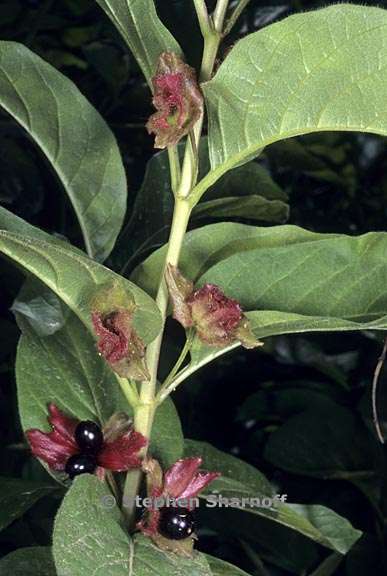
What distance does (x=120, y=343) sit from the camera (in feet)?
2.20

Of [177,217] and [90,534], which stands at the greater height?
[177,217]

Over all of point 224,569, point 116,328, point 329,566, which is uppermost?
point 116,328

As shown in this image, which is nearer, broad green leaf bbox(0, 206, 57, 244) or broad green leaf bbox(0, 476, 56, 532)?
broad green leaf bbox(0, 206, 57, 244)

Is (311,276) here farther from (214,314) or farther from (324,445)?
(324,445)

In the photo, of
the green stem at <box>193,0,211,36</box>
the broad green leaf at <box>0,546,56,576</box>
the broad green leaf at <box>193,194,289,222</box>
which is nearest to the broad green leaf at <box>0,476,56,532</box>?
the broad green leaf at <box>0,546,56,576</box>

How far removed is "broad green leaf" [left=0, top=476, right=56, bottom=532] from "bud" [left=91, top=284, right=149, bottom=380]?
22 cm

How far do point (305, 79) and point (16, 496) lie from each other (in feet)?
1.37

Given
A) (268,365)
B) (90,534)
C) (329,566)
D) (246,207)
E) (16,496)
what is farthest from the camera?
(268,365)

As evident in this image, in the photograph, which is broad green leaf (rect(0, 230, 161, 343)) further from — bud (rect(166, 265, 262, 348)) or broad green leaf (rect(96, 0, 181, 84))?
broad green leaf (rect(96, 0, 181, 84))

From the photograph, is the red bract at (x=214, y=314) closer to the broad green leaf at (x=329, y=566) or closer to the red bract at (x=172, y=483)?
the red bract at (x=172, y=483)

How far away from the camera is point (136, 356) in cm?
68

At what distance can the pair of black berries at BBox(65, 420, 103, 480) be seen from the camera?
76 cm

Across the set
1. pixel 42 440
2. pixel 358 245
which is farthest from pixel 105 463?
pixel 358 245

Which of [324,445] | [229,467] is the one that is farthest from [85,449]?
[324,445]
